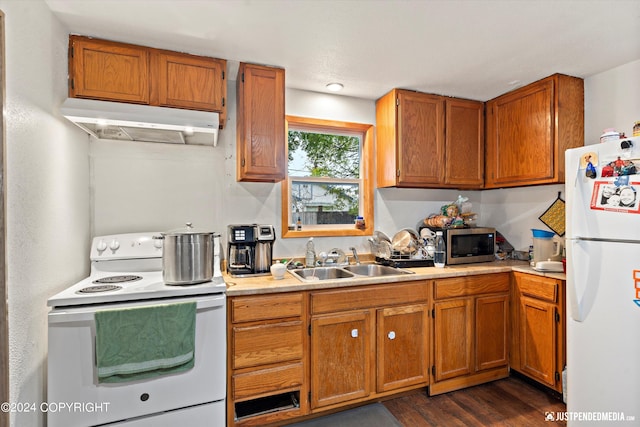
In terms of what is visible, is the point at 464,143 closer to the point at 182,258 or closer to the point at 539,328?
the point at 539,328

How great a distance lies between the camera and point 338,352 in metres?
2.08

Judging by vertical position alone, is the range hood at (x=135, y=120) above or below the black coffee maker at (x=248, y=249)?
above

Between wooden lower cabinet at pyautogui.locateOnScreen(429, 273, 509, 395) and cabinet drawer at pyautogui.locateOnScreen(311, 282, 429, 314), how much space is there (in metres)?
0.18

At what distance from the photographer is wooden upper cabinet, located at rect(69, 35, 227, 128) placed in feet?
6.12

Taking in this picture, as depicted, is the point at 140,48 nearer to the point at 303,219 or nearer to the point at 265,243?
the point at 265,243

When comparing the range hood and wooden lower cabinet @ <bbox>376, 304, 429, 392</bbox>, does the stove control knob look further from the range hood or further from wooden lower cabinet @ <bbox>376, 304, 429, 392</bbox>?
wooden lower cabinet @ <bbox>376, 304, 429, 392</bbox>

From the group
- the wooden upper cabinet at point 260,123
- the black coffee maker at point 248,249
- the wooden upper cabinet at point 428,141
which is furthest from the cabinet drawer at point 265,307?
the wooden upper cabinet at point 428,141

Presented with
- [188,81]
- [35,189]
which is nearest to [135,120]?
[188,81]

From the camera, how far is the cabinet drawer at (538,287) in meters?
2.25

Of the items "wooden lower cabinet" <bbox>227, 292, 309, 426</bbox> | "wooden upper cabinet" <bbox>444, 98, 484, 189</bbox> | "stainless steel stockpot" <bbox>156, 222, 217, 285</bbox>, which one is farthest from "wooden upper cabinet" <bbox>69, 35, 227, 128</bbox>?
"wooden upper cabinet" <bbox>444, 98, 484, 189</bbox>

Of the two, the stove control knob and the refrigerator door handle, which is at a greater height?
the stove control knob

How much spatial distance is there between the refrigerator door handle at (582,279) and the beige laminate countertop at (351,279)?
418 mm

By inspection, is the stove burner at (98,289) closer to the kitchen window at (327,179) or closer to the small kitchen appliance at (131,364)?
the small kitchen appliance at (131,364)

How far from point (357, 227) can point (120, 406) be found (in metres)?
2.07
